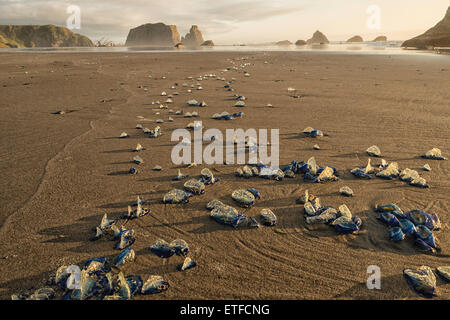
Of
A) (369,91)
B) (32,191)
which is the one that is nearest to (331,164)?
(32,191)

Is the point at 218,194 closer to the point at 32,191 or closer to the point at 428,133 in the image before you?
the point at 32,191

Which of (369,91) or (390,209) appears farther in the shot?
(369,91)

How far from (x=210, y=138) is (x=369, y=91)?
8.12m

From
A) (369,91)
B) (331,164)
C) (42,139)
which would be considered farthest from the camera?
(369,91)

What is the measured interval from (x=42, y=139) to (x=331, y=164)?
219 inches

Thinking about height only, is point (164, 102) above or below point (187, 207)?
above

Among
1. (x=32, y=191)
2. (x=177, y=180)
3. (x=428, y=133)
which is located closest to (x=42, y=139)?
(x=32, y=191)

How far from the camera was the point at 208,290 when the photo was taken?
6.55 ft

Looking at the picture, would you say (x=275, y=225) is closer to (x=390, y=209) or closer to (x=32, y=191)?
(x=390, y=209)

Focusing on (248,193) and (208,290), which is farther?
(248,193)
